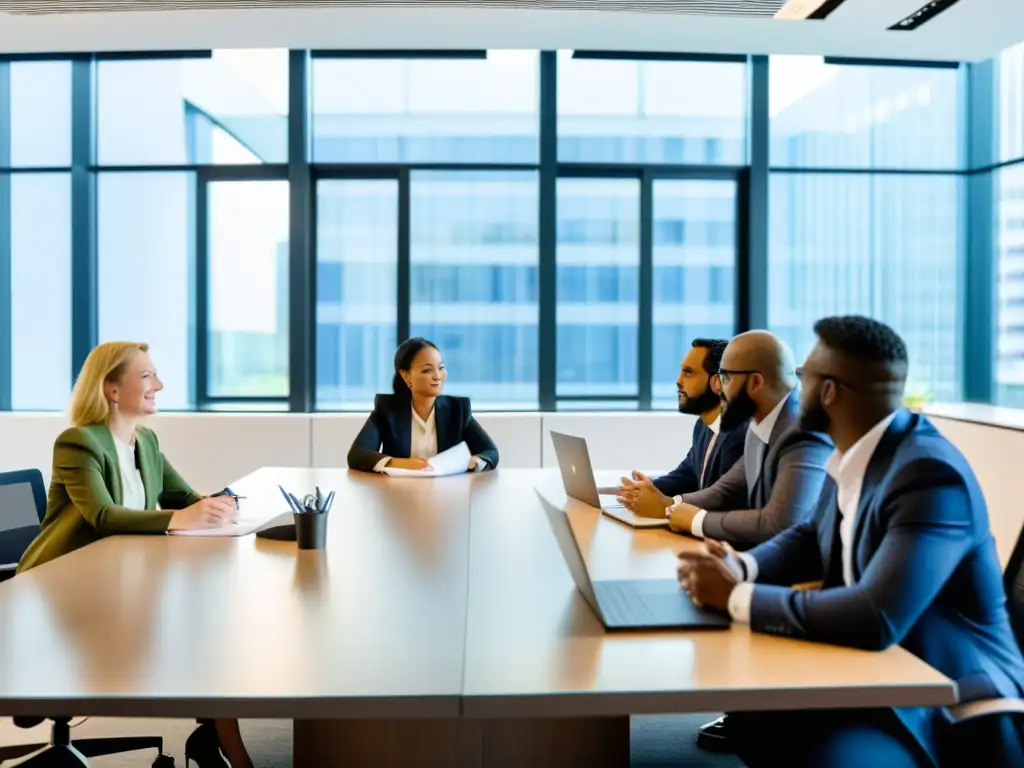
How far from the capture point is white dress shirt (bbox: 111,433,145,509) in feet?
9.73

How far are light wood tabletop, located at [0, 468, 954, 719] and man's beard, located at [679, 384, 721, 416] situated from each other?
89 cm

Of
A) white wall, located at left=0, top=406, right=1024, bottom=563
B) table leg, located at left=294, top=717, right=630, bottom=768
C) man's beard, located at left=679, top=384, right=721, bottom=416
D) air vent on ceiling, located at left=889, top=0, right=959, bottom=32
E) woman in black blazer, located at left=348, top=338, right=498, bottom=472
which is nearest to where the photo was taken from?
table leg, located at left=294, top=717, right=630, bottom=768

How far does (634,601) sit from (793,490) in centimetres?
72

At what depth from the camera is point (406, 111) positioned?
6.61 meters

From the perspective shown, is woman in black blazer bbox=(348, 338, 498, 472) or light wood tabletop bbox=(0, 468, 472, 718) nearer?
light wood tabletop bbox=(0, 468, 472, 718)

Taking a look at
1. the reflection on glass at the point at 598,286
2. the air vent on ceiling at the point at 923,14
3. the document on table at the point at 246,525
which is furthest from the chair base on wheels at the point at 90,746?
the air vent on ceiling at the point at 923,14

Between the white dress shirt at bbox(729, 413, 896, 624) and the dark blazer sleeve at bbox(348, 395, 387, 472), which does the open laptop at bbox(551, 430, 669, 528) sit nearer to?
the white dress shirt at bbox(729, 413, 896, 624)

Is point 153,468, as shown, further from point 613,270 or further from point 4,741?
point 613,270

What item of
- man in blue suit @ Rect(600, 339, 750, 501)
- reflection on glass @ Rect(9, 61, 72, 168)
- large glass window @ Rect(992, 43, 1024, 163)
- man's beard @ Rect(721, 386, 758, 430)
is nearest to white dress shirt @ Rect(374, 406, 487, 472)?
man in blue suit @ Rect(600, 339, 750, 501)

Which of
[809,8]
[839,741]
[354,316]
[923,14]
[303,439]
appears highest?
[923,14]

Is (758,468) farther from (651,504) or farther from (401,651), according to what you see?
(401,651)

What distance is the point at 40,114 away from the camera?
6.62m

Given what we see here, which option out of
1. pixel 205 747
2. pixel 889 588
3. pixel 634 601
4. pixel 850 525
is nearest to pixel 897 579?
pixel 889 588

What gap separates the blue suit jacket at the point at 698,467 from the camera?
10.1 ft
